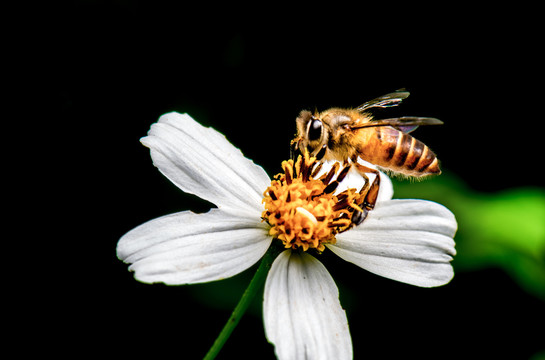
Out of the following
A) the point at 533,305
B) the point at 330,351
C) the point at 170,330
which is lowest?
the point at 533,305

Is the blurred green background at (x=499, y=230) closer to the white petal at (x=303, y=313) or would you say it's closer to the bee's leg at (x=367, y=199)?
the bee's leg at (x=367, y=199)

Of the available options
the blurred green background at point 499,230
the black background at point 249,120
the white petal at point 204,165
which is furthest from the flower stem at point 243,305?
the blurred green background at point 499,230

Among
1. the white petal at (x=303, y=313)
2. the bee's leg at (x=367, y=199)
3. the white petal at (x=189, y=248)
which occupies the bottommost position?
the white petal at (x=303, y=313)

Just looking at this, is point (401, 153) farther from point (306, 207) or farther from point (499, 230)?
point (499, 230)

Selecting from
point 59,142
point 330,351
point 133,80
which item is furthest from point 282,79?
point 330,351

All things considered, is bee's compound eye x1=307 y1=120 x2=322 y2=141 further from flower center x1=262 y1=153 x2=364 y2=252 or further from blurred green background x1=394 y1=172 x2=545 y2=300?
blurred green background x1=394 y1=172 x2=545 y2=300

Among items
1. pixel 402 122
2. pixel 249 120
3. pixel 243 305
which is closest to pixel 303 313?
pixel 243 305

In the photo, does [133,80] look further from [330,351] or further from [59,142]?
[330,351]
